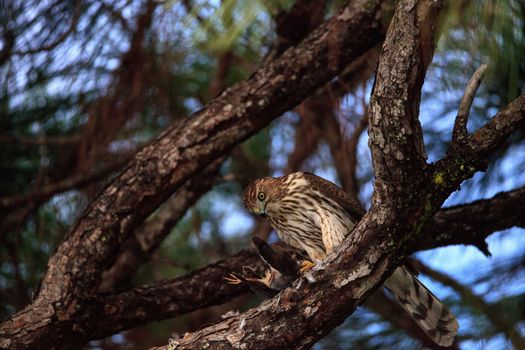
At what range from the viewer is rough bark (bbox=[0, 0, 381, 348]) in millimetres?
3561

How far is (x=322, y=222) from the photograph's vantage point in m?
3.79

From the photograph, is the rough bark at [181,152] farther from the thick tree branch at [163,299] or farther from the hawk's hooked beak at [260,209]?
the hawk's hooked beak at [260,209]

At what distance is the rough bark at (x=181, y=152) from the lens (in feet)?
11.7

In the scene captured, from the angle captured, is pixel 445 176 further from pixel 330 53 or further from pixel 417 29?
pixel 330 53

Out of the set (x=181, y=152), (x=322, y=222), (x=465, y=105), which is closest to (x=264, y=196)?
(x=322, y=222)

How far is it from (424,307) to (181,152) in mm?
1229

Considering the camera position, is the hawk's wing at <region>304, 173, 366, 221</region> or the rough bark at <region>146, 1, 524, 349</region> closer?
the rough bark at <region>146, 1, 524, 349</region>

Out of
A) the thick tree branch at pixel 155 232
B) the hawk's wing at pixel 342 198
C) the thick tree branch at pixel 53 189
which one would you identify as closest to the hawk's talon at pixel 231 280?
the hawk's wing at pixel 342 198

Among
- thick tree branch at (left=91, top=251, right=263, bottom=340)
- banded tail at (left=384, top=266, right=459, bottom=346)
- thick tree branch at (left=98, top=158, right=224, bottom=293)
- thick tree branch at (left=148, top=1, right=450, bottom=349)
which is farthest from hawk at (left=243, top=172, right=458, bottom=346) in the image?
thick tree branch at (left=148, top=1, right=450, bottom=349)

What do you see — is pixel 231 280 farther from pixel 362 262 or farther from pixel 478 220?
pixel 478 220

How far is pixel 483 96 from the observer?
411cm

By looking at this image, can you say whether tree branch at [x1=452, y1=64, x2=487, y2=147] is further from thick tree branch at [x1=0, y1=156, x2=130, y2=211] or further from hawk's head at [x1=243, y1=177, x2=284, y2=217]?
thick tree branch at [x1=0, y1=156, x2=130, y2=211]

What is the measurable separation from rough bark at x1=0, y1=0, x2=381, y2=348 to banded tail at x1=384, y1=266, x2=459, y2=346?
0.93 m

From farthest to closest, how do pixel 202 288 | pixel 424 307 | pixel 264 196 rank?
pixel 264 196
pixel 202 288
pixel 424 307
